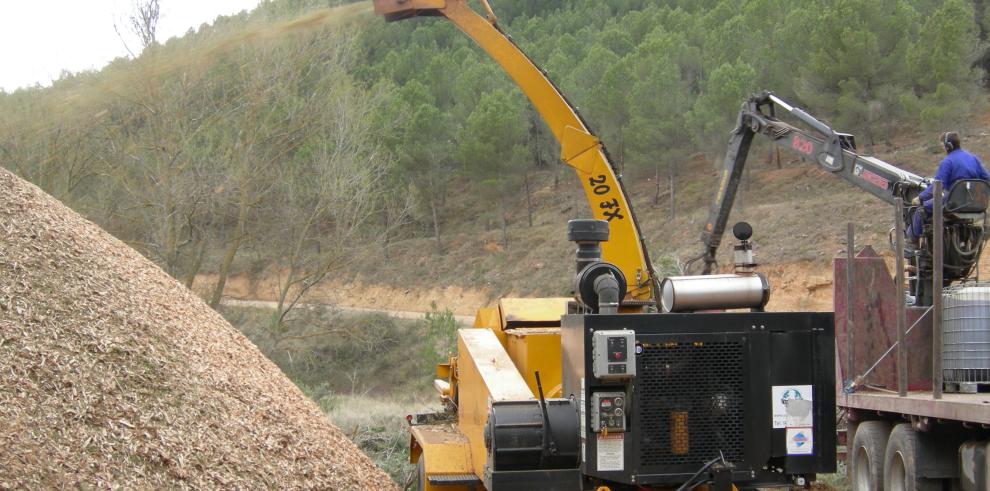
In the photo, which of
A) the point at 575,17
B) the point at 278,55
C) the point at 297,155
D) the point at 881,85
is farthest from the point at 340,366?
the point at 575,17

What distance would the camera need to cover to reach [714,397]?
473cm

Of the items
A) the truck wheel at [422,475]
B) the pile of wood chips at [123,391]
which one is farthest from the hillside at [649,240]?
the truck wheel at [422,475]

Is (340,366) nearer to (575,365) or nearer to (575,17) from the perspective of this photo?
(575,365)

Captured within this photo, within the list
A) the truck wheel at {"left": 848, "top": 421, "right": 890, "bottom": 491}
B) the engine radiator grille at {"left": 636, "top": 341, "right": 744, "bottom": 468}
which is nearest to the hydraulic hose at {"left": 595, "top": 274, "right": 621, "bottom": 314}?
the engine radiator grille at {"left": 636, "top": 341, "right": 744, "bottom": 468}

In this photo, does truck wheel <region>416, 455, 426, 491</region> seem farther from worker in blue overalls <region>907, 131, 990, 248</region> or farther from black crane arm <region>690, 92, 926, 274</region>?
black crane arm <region>690, 92, 926, 274</region>

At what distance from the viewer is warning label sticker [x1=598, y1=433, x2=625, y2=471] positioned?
15.2 feet

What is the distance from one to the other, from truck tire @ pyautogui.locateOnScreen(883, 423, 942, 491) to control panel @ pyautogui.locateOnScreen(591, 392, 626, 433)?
3515 millimetres

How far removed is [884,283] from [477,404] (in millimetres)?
3708

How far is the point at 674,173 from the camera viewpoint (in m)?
39.3

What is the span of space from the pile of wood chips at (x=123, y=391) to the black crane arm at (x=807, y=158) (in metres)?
5.56

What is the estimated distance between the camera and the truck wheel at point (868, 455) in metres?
7.80

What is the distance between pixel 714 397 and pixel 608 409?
0.54 meters

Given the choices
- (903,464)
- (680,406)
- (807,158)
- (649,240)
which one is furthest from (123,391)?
(649,240)

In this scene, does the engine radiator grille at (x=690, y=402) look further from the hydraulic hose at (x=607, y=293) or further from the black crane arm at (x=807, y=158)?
the black crane arm at (x=807, y=158)
